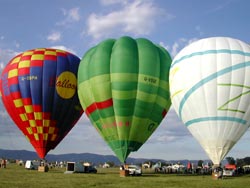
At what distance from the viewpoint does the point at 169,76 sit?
2762 cm

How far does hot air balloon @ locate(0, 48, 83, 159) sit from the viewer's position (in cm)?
3180

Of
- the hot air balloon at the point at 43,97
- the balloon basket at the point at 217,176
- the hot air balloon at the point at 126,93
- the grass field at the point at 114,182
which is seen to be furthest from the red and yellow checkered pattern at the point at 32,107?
the balloon basket at the point at 217,176

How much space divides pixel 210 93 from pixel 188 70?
7.42 feet

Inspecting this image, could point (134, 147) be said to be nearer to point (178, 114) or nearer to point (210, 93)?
point (178, 114)

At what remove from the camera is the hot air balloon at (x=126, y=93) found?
27.5m

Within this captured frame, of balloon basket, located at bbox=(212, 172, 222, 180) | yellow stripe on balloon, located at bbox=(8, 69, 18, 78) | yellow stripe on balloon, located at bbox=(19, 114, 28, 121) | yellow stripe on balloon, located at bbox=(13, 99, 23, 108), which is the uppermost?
yellow stripe on balloon, located at bbox=(8, 69, 18, 78)

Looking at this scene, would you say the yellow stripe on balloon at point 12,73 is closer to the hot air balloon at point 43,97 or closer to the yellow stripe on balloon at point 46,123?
the hot air balloon at point 43,97

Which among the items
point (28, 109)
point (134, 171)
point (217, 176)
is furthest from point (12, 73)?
point (217, 176)

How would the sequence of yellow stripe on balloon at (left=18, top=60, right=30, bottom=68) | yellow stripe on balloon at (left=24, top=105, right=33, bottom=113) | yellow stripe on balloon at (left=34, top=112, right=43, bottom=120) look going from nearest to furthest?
1. yellow stripe on balloon at (left=34, top=112, right=43, bottom=120)
2. yellow stripe on balloon at (left=24, top=105, right=33, bottom=113)
3. yellow stripe on balloon at (left=18, top=60, right=30, bottom=68)

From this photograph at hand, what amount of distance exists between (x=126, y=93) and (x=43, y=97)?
7789 mm

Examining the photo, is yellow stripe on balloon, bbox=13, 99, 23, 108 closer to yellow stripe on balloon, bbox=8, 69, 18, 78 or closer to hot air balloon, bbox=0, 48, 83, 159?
hot air balloon, bbox=0, 48, 83, 159

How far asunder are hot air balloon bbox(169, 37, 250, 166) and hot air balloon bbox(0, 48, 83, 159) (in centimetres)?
1097

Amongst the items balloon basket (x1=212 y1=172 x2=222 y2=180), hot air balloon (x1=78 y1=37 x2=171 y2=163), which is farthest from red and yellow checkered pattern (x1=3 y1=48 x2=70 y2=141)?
balloon basket (x1=212 y1=172 x2=222 y2=180)

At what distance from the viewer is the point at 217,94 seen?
2345 centimetres
